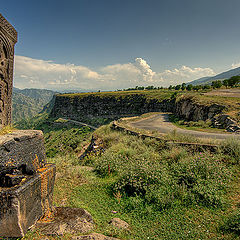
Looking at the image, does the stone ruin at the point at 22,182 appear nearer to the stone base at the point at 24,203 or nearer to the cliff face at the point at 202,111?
the stone base at the point at 24,203

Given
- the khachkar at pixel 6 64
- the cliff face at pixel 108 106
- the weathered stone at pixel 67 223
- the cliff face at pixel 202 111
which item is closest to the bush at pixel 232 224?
the weathered stone at pixel 67 223

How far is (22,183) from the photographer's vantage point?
3.20m

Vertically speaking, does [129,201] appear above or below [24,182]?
below

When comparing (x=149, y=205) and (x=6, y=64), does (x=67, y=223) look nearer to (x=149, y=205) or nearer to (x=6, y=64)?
(x=149, y=205)

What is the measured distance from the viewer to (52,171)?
4109 millimetres

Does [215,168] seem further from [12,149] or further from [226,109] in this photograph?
[226,109]

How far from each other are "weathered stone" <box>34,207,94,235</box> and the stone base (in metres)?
0.31

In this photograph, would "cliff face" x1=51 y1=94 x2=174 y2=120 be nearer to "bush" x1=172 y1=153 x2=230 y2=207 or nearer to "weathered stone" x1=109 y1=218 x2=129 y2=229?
"bush" x1=172 y1=153 x2=230 y2=207

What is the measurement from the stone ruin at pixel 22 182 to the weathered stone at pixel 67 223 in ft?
0.83

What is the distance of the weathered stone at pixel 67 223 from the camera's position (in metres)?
3.46

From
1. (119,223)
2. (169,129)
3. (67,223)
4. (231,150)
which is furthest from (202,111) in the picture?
(67,223)

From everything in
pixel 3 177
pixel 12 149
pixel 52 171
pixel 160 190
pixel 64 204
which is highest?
pixel 12 149

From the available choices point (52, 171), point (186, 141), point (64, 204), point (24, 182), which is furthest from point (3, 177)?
point (186, 141)

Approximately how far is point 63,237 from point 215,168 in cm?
563
